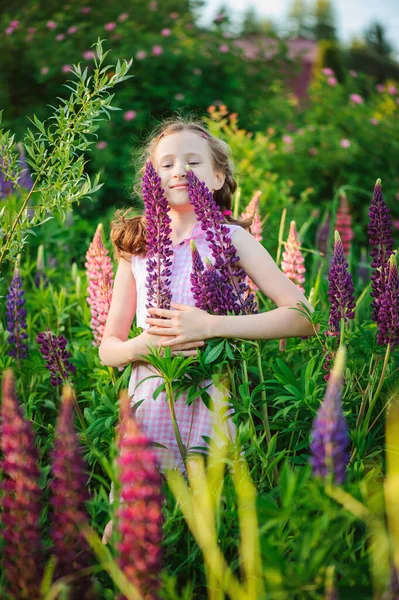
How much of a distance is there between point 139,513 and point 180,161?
1584 millimetres

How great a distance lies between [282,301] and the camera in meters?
2.39

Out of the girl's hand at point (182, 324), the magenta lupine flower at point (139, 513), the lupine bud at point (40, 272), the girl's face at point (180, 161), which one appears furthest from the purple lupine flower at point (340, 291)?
the lupine bud at point (40, 272)

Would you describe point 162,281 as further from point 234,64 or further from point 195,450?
point 234,64

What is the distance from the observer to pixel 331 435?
1.35 m

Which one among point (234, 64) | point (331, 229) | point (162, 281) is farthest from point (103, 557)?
A: point (234, 64)

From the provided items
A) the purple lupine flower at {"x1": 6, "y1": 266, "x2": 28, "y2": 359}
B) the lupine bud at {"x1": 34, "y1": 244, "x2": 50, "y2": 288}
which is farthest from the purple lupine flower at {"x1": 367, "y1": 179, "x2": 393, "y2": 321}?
the lupine bud at {"x1": 34, "y1": 244, "x2": 50, "y2": 288}

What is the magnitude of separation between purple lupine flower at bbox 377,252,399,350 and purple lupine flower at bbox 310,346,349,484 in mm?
741

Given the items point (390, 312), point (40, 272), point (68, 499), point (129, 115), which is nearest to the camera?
point (68, 499)

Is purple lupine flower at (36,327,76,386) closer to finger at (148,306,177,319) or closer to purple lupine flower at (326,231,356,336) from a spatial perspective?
finger at (148,306,177,319)

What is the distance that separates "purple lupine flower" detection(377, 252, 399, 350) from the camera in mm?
2062

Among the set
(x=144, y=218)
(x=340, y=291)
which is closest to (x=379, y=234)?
(x=340, y=291)

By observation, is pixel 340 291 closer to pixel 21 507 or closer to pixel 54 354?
pixel 54 354

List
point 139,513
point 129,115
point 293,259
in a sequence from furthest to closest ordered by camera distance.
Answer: point 129,115 < point 293,259 < point 139,513

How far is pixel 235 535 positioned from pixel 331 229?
10.1ft
